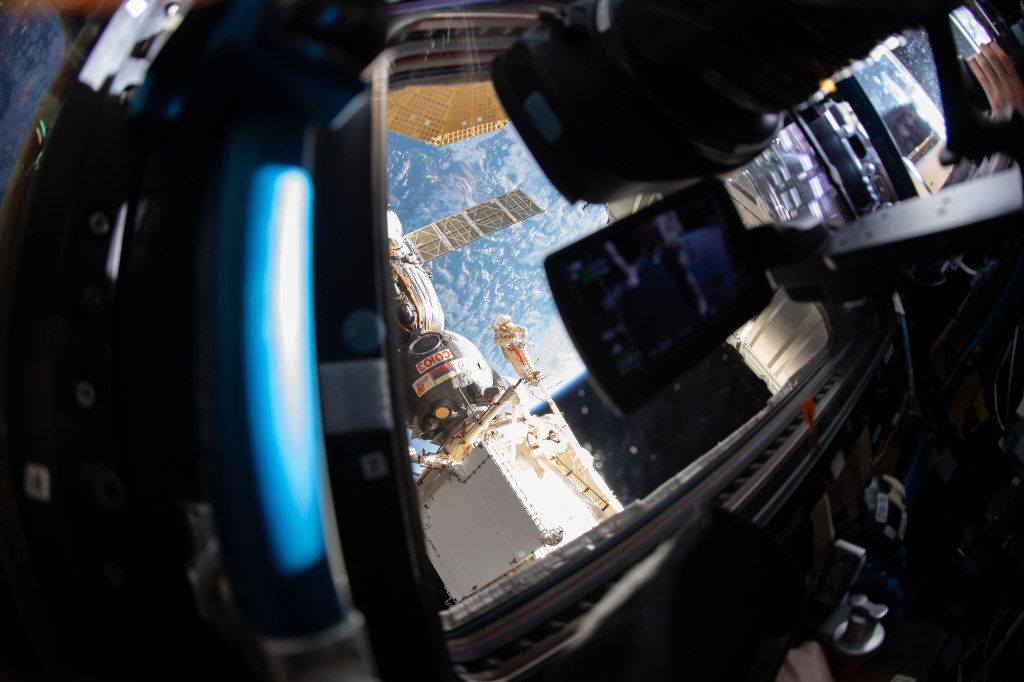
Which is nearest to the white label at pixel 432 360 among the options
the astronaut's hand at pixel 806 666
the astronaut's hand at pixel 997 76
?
the astronaut's hand at pixel 806 666

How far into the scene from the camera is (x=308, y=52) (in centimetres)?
50

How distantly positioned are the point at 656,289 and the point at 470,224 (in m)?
2.96

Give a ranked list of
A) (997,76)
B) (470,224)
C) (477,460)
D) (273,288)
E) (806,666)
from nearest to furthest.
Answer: (273,288)
(806,666)
(997,76)
(477,460)
(470,224)

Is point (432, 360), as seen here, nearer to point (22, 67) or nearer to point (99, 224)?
point (22, 67)

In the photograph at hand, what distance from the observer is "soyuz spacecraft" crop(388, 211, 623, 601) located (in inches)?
124

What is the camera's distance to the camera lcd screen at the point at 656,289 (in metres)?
0.89

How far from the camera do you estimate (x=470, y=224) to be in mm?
3820

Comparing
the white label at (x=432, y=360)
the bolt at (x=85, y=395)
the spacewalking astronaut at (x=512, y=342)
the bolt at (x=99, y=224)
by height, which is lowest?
Answer: the spacewalking astronaut at (x=512, y=342)

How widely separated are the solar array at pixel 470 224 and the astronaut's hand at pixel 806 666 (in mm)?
2492

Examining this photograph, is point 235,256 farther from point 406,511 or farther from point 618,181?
point 618,181

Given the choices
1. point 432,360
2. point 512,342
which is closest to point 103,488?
point 432,360

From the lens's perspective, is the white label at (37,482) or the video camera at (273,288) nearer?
the video camera at (273,288)

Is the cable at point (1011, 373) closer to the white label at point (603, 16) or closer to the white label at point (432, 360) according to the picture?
the white label at point (603, 16)

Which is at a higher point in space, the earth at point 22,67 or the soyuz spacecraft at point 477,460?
the earth at point 22,67
